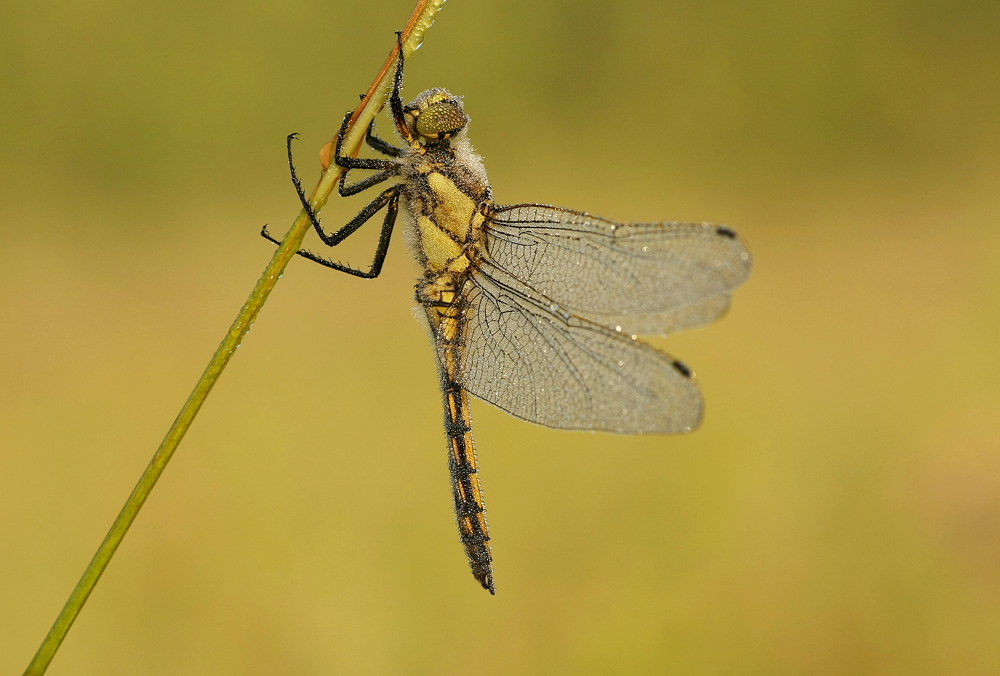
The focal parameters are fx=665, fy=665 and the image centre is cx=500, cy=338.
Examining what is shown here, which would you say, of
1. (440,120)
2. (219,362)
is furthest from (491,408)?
(219,362)

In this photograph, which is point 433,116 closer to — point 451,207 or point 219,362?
point 451,207

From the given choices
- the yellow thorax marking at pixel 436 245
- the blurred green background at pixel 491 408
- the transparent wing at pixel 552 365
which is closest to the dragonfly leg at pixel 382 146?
the yellow thorax marking at pixel 436 245

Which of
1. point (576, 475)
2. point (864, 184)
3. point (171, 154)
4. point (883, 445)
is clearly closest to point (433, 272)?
point (576, 475)

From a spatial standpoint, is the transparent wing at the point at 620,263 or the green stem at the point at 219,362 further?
the transparent wing at the point at 620,263

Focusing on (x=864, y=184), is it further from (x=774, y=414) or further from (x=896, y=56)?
(x=774, y=414)

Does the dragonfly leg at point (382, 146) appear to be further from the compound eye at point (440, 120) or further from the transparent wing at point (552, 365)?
the transparent wing at point (552, 365)

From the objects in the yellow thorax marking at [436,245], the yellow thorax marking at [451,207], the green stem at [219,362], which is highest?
the yellow thorax marking at [451,207]
